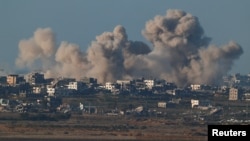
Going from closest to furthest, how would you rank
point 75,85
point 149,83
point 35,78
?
point 75,85 → point 149,83 → point 35,78

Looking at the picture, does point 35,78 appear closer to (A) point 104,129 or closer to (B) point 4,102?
(B) point 4,102

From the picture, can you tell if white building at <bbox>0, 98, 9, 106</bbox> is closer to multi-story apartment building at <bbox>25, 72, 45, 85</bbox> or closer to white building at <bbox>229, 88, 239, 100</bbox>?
multi-story apartment building at <bbox>25, 72, 45, 85</bbox>

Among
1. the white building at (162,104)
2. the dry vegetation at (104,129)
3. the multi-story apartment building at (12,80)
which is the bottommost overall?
the dry vegetation at (104,129)

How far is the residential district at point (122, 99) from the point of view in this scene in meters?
102

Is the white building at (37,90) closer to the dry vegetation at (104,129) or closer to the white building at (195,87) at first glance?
the white building at (195,87)

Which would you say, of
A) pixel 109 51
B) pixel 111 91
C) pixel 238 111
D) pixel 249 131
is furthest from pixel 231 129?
pixel 109 51

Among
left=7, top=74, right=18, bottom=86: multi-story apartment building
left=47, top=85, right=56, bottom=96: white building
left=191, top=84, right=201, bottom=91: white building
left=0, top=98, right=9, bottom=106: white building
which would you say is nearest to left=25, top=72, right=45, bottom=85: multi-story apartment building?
left=7, top=74, right=18, bottom=86: multi-story apartment building

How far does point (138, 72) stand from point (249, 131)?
12341cm

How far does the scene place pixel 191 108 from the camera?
365 ft

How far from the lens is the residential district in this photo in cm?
10247

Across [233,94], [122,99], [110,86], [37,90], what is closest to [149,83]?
[110,86]

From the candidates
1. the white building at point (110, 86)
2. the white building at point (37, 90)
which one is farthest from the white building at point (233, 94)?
the white building at point (37, 90)

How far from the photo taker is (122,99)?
392 feet

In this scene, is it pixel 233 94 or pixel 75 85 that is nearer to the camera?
pixel 233 94
